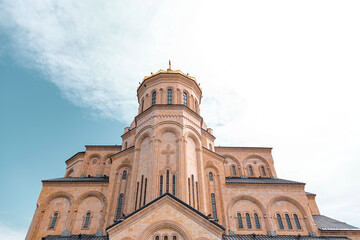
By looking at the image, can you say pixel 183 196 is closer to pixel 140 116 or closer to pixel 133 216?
pixel 133 216

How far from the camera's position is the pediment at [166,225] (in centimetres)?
1358

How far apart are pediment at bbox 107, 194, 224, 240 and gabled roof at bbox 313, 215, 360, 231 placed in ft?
46.6

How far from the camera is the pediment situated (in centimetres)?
1358

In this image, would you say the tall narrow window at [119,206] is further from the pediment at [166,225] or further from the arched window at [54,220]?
the pediment at [166,225]

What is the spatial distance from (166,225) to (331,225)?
18325mm

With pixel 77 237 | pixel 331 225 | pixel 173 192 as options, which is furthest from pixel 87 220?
pixel 331 225

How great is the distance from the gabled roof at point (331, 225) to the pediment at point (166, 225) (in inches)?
559

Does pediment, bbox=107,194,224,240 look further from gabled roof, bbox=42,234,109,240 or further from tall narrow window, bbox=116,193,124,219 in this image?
tall narrow window, bbox=116,193,124,219

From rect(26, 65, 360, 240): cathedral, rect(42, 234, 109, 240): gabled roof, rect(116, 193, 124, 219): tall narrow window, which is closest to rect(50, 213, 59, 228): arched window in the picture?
rect(26, 65, 360, 240): cathedral

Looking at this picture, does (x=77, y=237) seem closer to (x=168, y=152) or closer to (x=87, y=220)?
(x=87, y=220)

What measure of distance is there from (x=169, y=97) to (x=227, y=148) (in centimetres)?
1291

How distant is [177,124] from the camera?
22.3m

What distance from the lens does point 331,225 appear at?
22.3 m

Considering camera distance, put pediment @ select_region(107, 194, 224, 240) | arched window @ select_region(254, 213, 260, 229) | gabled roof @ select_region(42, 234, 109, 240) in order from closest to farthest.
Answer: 1. pediment @ select_region(107, 194, 224, 240)
2. gabled roof @ select_region(42, 234, 109, 240)
3. arched window @ select_region(254, 213, 260, 229)
